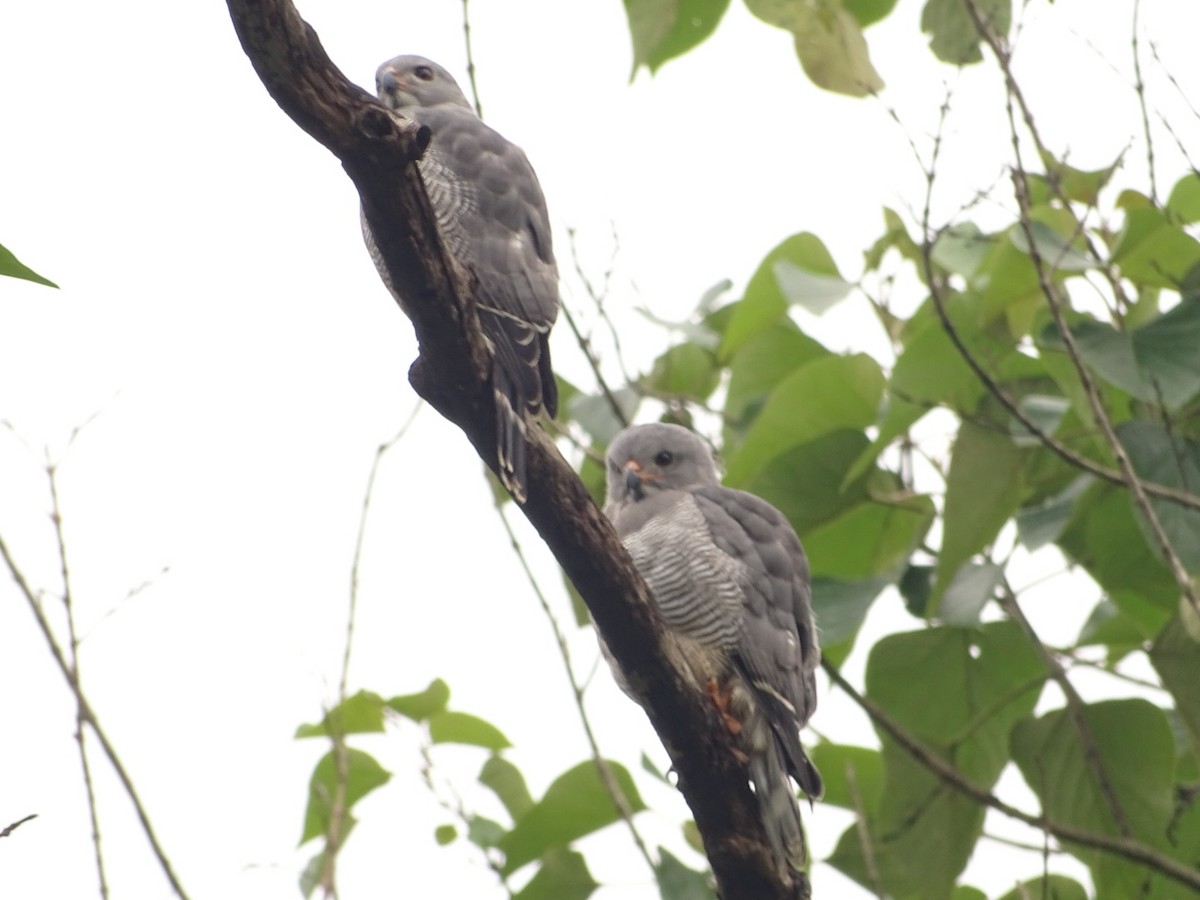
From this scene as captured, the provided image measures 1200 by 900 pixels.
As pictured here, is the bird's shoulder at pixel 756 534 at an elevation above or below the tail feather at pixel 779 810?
above

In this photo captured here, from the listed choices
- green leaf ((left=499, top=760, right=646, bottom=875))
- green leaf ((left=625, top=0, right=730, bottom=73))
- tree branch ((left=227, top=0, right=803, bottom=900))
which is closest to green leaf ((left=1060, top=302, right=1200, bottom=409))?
green leaf ((left=625, top=0, right=730, bottom=73))

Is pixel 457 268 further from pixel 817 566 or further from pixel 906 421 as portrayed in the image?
pixel 817 566

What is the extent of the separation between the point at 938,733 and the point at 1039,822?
738mm

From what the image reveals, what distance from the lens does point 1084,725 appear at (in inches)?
164

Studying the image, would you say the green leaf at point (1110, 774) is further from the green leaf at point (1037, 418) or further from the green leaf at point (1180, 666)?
the green leaf at point (1037, 418)

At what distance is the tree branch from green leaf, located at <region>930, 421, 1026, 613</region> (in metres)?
0.97

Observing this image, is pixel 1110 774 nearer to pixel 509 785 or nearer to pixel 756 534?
pixel 756 534

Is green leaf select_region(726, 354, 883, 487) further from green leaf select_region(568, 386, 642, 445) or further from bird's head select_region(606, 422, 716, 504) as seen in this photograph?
bird's head select_region(606, 422, 716, 504)

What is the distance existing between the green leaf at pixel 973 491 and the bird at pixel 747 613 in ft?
1.65

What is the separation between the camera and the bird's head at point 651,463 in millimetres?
5242

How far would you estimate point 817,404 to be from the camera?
171 inches

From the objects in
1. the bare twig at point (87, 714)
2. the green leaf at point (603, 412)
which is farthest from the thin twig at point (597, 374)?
the bare twig at point (87, 714)

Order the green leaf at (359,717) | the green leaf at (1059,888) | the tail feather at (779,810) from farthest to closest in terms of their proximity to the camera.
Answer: the green leaf at (359,717)
the green leaf at (1059,888)
the tail feather at (779,810)

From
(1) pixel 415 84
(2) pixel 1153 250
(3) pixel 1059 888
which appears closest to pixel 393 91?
(1) pixel 415 84
